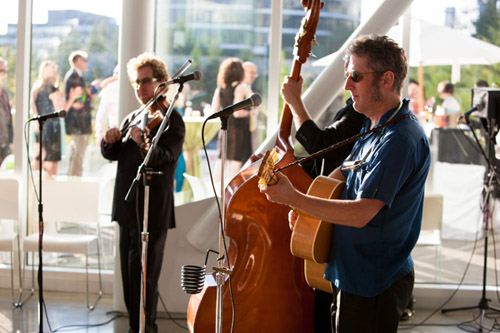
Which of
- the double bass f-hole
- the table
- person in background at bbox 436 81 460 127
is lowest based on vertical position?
the table

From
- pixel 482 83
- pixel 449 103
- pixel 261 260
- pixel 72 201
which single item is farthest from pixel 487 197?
pixel 72 201

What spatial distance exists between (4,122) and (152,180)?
2.22 m

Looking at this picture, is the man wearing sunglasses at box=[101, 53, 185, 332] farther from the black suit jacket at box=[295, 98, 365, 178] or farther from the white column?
the black suit jacket at box=[295, 98, 365, 178]

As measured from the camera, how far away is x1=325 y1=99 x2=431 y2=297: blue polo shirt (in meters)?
2.03

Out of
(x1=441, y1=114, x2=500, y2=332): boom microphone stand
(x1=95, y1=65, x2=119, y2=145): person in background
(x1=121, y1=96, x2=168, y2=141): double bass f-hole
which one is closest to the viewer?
(x1=121, y1=96, x2=168, y2=141): double bass f-hole

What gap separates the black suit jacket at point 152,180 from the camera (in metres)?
3.80

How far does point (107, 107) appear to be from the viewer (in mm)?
5340

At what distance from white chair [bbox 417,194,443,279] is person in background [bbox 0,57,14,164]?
3.47 m

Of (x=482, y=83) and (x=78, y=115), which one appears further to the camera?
(x=78, y=115)

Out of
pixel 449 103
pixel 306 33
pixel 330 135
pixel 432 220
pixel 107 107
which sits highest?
pixel 306 33

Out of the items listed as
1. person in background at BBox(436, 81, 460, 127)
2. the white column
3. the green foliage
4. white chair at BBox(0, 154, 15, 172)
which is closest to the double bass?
the white column

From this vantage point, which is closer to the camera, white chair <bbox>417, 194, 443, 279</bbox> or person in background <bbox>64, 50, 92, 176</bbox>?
white chair <bbox>417, 194, 443, 279</bbox>

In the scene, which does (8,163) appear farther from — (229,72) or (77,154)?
(229,72)

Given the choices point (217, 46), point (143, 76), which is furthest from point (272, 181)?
point (217, 46)
